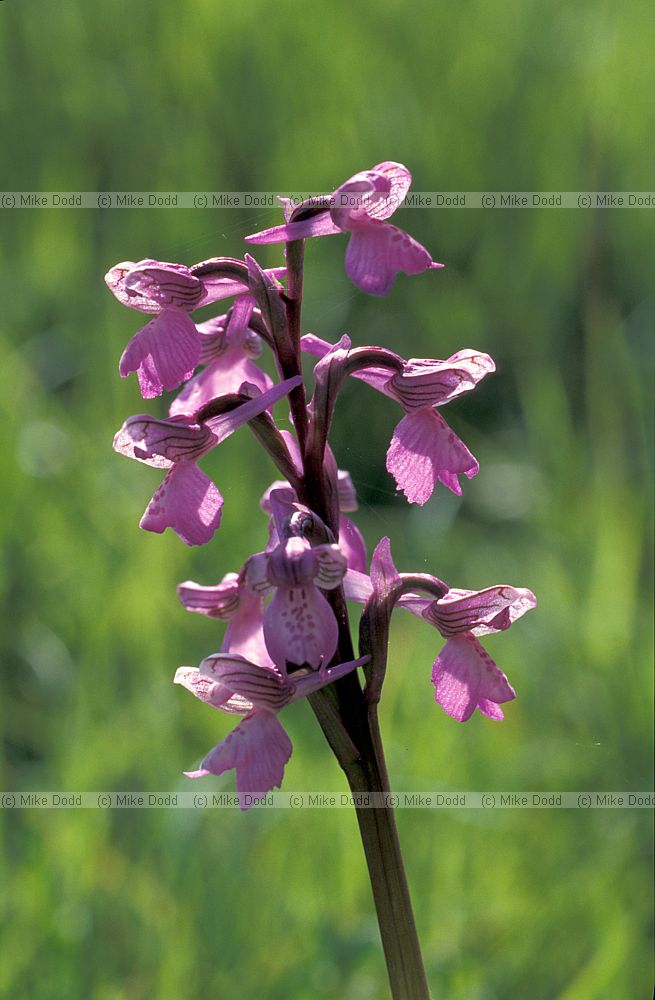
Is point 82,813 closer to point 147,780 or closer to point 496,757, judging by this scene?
point 147,780

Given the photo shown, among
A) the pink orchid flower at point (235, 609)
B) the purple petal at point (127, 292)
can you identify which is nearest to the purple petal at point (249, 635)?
the pink orchid flower at point (235, 609)

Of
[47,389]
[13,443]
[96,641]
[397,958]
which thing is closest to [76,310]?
[47,389]

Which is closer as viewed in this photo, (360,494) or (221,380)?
(221,380)

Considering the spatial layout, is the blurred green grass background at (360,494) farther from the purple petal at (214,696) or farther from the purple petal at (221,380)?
the purple petal at (214,696)

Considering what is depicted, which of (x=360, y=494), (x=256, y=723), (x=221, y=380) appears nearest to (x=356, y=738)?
(x=256, y=723)

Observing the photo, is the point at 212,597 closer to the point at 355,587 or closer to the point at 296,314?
the point at 355,587
